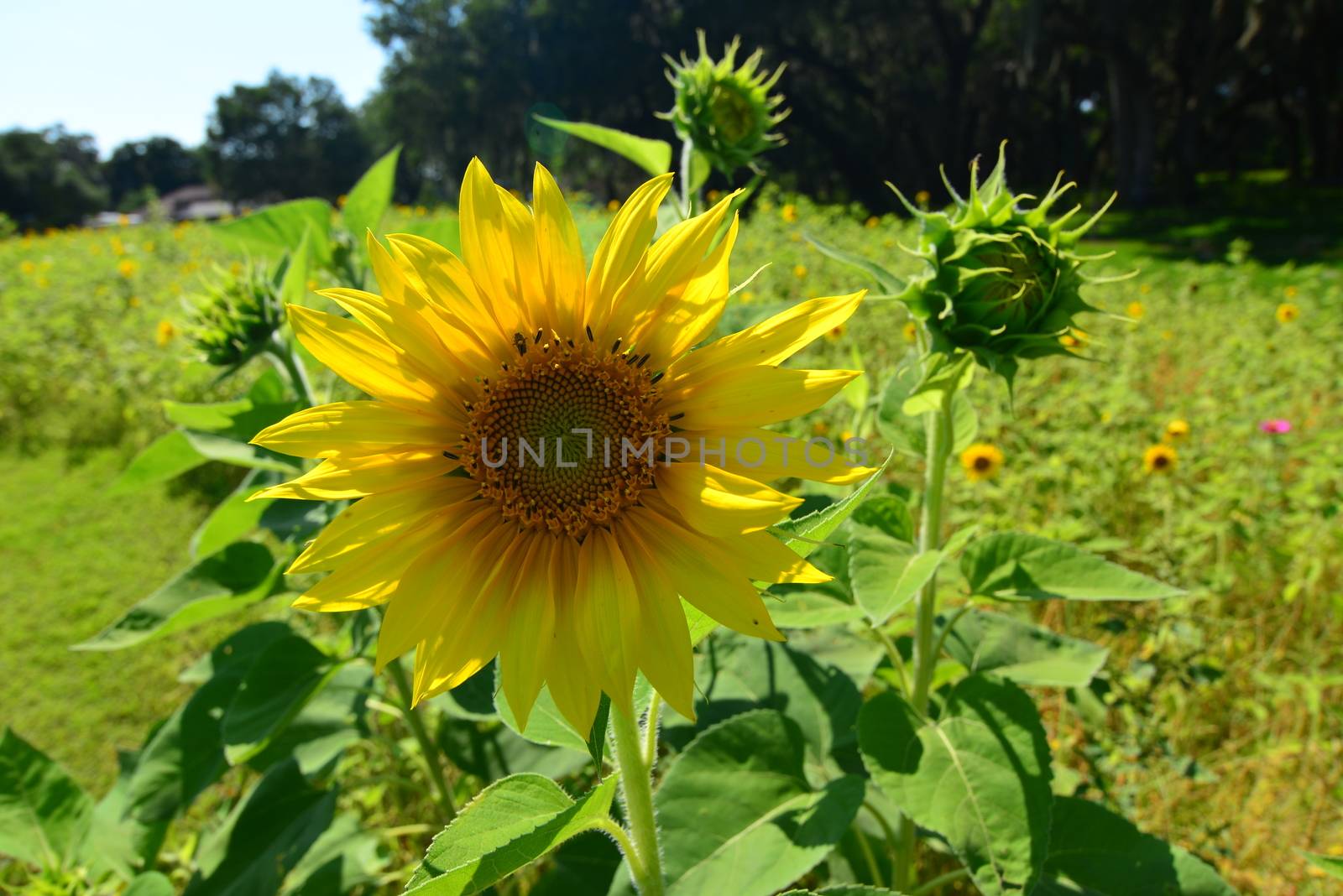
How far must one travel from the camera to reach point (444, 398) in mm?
860

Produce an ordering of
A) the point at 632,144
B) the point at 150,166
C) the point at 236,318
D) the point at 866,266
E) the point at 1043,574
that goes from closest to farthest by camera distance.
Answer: the point at 866,266 → the point at 1043,574 → the point at 632,144 → the point at 236,318 → the point at 150,166

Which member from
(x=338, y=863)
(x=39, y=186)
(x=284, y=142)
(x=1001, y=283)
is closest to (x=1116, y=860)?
(x=1001, y=283)

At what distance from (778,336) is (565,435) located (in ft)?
0.85

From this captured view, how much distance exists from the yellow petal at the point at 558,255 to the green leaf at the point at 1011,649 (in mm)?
849

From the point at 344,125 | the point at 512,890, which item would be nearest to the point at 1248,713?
the point at 512,890

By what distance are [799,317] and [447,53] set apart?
26.5 meters

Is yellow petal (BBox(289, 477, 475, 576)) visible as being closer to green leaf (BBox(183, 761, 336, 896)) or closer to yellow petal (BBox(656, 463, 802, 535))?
yellow petal (BBox(656, 463, 802, 535))

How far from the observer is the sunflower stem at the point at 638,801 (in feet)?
2.84

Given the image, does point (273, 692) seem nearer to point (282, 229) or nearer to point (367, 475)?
point (367, 475)

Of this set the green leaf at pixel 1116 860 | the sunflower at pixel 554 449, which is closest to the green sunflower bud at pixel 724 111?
the sunflower at pixel 554 449

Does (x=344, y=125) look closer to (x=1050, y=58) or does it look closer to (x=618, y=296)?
(x=1050, y=58)

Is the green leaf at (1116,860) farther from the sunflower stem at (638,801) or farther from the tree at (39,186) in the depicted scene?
the tree at (39,186)

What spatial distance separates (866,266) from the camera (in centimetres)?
98

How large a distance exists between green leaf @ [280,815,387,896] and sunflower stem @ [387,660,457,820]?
0.16m
